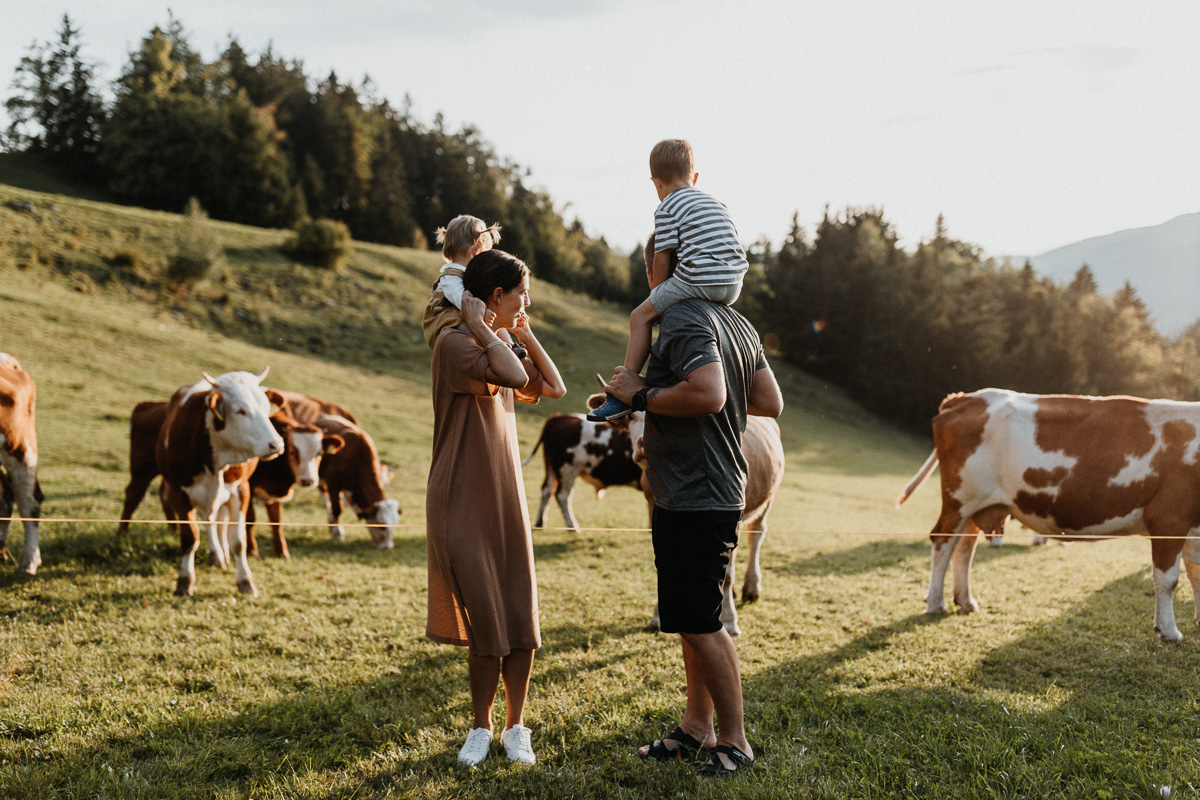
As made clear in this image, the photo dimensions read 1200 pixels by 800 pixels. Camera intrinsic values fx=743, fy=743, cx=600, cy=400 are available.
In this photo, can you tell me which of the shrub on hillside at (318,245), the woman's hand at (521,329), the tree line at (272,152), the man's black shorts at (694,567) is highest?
the tree line at (272,152)

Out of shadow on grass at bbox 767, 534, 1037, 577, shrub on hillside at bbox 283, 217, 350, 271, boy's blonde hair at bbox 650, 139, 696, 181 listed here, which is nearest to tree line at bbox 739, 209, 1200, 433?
shrub on hillside at bbox 283, 217, 350, 271

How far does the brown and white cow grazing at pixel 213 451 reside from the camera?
684 cm

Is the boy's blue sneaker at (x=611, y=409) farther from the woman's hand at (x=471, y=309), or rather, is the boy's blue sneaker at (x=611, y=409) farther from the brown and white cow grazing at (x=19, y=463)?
the brown and white cow grazing at (x=19, y=463)

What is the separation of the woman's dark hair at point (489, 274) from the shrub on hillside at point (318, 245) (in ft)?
127

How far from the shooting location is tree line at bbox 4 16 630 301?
57562 mm

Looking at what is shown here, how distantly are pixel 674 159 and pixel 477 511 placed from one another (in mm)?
1980

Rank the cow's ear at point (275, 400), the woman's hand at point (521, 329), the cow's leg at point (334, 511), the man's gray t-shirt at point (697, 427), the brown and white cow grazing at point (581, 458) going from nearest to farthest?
the man's gray t-shirt at point (697, 427)
the woman's hand at point (521, 329)
the cow's ear at point (275, 400)
the cow's leg at point (334, 511)
the brown and white cow grazing at point (581, 458)

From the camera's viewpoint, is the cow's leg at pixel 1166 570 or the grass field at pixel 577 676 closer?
the grass field at pixel 577 676

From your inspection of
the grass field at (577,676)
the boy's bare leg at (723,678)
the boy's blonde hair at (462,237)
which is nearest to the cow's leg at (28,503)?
the grass field at (577,676)

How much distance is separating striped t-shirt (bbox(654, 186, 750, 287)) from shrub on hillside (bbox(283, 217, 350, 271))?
1543 inches

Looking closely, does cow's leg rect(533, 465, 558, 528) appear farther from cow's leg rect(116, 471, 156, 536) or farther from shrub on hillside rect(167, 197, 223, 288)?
shrub on hillside rect(167, 197, 223, 288)

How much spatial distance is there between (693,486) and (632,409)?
0.46 m

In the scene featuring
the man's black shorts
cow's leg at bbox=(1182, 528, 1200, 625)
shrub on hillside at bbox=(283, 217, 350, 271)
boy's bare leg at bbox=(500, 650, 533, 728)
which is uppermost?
shrub on hillside at bbox=(283, 217, 350, 271)

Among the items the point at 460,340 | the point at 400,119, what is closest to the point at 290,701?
the point at 460,340
